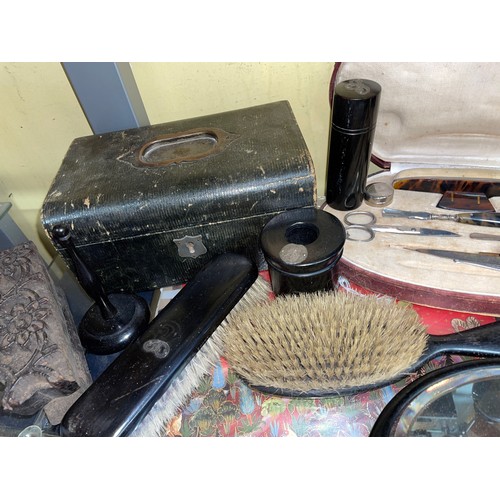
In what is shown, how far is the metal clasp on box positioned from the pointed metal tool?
32 centimetres

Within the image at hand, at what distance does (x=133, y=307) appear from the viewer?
1.89ft

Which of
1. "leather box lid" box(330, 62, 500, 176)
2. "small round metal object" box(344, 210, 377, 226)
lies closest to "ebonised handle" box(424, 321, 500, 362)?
"small round metal object" box(344, 210, 377, 226)

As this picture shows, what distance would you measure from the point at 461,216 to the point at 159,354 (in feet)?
1.63

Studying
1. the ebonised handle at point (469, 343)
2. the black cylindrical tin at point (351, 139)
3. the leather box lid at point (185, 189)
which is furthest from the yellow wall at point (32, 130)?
the ebonised handle at point (469, 343)

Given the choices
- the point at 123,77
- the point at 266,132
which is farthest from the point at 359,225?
the point at 123,77

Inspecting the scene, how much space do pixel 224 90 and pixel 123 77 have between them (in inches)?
6.9

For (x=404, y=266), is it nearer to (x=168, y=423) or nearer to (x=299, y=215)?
(x=299, y=215)

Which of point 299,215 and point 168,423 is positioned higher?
point 299,215

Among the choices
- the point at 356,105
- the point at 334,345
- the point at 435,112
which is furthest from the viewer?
the point at 435,112

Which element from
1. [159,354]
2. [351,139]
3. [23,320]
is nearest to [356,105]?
[351,139]

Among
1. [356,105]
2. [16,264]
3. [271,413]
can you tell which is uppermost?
[356,105]

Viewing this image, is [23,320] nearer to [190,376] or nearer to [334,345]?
[190,376]

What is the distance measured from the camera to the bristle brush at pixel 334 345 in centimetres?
42

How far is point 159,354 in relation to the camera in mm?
472
